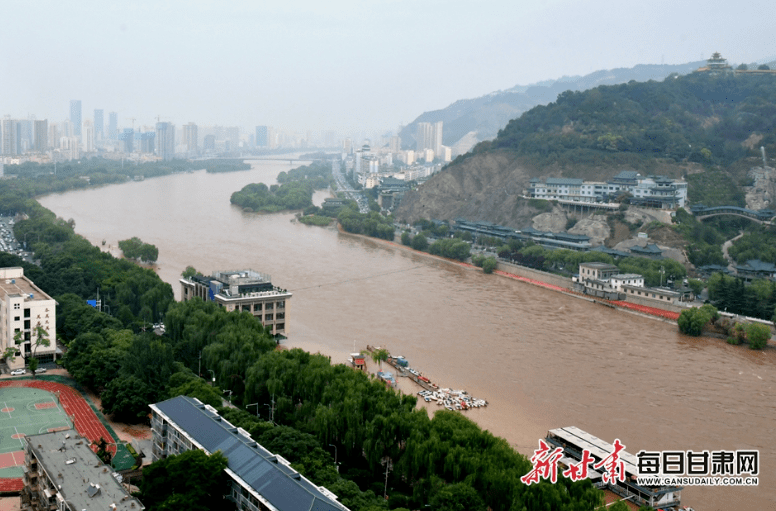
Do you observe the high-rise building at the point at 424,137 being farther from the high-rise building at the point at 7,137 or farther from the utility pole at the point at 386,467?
the utility pole at the point at 386,467

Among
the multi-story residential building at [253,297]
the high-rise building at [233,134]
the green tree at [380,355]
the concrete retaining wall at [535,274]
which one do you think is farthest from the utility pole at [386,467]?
the high-rise building at [233,134]

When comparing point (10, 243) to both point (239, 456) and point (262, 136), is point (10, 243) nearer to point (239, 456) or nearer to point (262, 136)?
point (239, 456)

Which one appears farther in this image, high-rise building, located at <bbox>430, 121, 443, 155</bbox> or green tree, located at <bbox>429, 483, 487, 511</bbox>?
high-rise building, located at <bbox>430, 121, 443, 155</bbox>

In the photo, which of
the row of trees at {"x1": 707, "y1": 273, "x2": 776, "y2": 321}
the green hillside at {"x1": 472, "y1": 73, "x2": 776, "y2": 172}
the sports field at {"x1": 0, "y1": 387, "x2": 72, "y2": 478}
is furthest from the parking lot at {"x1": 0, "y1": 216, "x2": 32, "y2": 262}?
the green hillside at {"x1": 472, "y1": 73, "x2": 776, "y2": 172}

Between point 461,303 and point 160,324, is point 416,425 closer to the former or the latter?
point 160,324

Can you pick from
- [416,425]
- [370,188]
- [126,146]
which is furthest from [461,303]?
[126,146]

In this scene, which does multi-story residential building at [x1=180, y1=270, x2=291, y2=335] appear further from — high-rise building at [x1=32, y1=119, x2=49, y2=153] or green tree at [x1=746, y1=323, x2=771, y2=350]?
high-rise building at [x1=32, y1=119, x2=49, y2=153]
